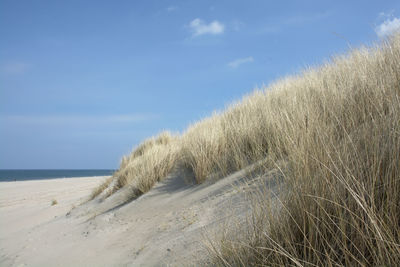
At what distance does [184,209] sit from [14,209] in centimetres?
754

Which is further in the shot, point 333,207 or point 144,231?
point 144,231

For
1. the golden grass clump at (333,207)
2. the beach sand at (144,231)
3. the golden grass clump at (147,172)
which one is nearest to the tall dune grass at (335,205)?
the golden grass clump at (333,207)

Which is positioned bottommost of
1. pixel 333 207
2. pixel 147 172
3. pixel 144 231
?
pixel 144 231

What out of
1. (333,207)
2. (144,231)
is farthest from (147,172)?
(333,207)

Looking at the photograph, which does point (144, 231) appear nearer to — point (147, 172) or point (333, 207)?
point (147, 172)

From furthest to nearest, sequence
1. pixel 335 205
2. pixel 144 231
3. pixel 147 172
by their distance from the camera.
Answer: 1. pixel 147 172
2. pixel 144 231
3. pixel 335 205

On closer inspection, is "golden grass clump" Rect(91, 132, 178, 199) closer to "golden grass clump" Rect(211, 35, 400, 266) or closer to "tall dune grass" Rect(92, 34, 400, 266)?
"tall dune grass" Rect(92, 34, 400, 266)

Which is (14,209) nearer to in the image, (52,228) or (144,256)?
(52,228)

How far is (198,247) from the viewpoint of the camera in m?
2.15

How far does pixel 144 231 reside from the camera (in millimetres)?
3311

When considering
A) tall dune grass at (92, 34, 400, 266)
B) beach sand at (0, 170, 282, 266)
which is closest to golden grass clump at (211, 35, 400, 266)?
tall dune grass at (92, 34, 400, 266)

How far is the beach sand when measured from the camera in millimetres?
2396

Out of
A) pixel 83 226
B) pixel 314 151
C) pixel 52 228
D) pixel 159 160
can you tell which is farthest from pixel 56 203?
pixel 314 151

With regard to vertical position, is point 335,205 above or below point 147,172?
below
